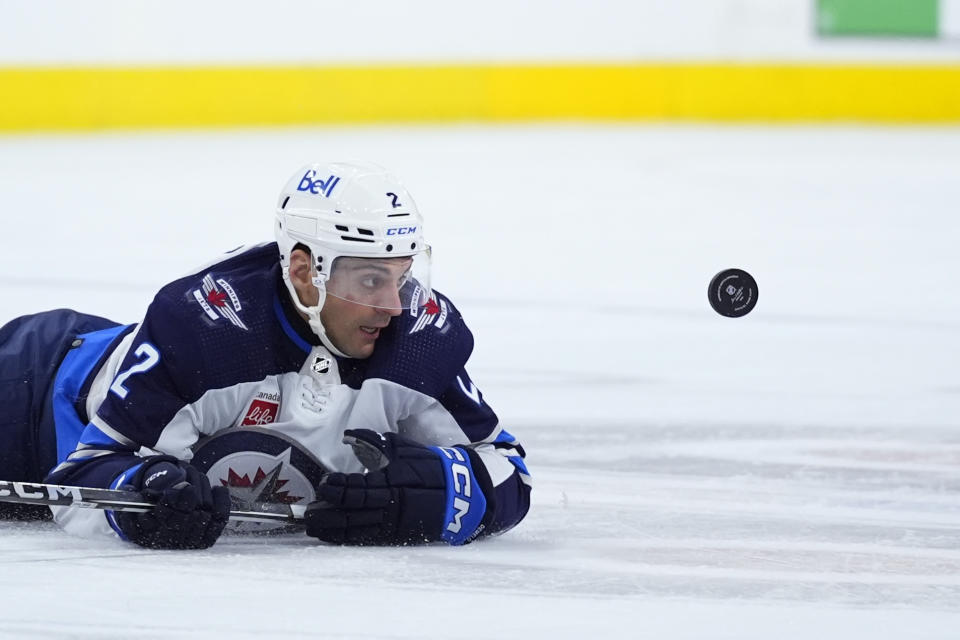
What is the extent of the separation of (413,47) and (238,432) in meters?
11.0

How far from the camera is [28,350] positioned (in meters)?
3.41

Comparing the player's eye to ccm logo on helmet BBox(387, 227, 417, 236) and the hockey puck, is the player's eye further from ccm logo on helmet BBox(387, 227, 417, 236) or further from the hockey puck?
the hockey puck

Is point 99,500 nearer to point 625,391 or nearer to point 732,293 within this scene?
point 732,293

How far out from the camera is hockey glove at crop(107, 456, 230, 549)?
9.14 ft

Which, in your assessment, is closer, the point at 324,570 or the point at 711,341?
the point at 324,570

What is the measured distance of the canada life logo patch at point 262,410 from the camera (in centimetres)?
298

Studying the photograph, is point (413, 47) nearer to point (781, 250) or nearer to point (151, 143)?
point (151, 143)

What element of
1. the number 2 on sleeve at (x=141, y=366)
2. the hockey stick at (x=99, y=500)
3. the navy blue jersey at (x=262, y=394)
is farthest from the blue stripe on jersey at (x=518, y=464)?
the number 2 on sleeve at (x=141, y=366)

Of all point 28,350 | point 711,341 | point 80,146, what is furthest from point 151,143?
point 28,350

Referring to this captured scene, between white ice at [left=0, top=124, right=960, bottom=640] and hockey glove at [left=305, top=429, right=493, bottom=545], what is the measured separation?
1.6 inches

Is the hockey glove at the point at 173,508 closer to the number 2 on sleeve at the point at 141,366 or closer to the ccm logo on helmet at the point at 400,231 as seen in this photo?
the number 2 on sleeve at the point at 141,366

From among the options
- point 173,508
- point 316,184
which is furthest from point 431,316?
point 173,508

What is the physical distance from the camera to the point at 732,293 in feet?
9.95

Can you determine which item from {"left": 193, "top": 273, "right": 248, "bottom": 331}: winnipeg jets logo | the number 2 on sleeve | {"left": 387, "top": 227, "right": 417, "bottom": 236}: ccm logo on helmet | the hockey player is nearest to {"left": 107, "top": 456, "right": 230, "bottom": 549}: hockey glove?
the hockey player
